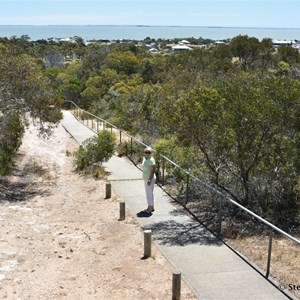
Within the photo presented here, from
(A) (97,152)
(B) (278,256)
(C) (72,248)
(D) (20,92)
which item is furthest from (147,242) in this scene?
(A) (97,152)

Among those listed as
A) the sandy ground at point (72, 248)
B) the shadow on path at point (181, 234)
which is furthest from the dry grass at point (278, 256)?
the sandy ground at point (72, 248)

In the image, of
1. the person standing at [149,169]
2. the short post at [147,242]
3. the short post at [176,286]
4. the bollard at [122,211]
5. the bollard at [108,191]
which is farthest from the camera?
the bollard at [108,191]

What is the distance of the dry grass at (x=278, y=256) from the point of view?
8.05m

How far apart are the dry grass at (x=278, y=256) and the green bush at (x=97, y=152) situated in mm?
8120

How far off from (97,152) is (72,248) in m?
7.42

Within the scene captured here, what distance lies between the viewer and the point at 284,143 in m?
11.0

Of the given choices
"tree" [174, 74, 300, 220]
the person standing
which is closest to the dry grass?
"tree" [174, 74, 300, 220]

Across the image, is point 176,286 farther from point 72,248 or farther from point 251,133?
point 251,133

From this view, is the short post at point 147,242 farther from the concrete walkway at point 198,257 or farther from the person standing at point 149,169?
the person standing at point 149,169

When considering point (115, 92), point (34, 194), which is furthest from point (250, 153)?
point (115, 92)

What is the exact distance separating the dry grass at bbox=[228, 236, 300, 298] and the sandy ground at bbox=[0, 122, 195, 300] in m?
1.63

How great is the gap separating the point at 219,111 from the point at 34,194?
743 cm

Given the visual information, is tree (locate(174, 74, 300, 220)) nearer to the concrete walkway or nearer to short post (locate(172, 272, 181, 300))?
the concrete walkway

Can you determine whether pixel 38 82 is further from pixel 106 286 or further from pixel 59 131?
pixel 59 131
